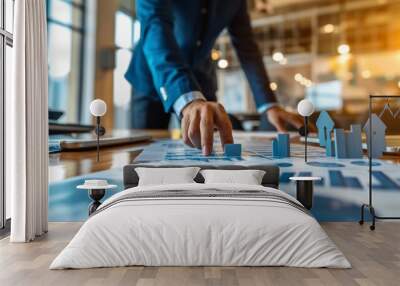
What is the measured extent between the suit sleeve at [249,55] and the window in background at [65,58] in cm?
145

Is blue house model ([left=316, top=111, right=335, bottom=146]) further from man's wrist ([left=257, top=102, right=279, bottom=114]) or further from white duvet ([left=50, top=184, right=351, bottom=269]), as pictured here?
white duvet ([left=50, top=184, right=351, bottom=269])

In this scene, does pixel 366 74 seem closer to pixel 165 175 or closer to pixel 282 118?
pixel 282 118

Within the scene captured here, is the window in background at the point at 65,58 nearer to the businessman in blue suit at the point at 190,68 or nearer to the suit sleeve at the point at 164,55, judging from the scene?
the businessman in blue suit at the point at 190,68

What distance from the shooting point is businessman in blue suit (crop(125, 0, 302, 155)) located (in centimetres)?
434

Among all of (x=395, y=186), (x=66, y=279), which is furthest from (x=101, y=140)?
(x=395, y=186)

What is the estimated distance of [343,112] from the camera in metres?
4.49

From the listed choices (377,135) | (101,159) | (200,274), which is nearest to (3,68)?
(101,159)

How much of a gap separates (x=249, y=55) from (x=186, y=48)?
603 mm

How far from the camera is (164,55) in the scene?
439 centimetres

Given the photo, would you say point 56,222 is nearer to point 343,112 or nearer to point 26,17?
point 26,17

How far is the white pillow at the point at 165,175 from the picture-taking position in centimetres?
425

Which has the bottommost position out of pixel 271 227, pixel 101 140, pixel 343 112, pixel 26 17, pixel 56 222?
pixel 56 222

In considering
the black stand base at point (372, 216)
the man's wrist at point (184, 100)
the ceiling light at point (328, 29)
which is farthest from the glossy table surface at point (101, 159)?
the ceiling light at point (328, 29)

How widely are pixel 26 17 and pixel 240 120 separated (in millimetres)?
2029
